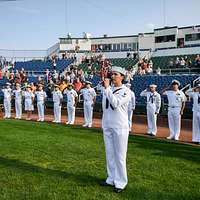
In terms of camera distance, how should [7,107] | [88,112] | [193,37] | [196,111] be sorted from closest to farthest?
[196,111]
[88,112]
[7,107]
[193,37]

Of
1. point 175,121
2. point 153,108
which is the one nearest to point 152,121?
point 153,108

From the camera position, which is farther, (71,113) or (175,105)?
(71,113)

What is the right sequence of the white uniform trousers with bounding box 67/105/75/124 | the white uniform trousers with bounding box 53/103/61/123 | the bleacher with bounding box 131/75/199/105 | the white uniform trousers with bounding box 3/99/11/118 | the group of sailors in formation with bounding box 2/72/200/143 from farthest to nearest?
the white uniform trousers with bounding box 3/99/11/118, the bleacher with bounding box 131/75/199/105, the white uniform trousers with bounding box 53/103/61/123, the white uniform trousers with bounding box 67/105/75/124, the group of sailors in formation with bounding box 2/72/200/143

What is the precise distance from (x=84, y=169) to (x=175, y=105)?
620 centimetres

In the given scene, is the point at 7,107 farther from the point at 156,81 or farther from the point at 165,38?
the point at 165,38

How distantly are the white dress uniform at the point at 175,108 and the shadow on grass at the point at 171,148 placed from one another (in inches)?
49.8

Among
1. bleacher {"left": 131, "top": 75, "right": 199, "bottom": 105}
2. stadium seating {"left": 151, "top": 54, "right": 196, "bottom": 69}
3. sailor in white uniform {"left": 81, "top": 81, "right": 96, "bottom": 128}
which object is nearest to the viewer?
sailor in white uniform {"left": 81, "top": 81, "right": 96, "bottom": 128}

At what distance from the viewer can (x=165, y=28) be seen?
124 feet

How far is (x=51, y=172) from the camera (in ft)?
27.3

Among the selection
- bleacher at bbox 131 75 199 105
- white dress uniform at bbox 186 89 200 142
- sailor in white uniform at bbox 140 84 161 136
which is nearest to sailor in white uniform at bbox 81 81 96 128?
sailor in white uniform at bbox 140 84 161 136

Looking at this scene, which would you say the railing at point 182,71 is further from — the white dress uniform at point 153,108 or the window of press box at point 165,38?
the white dress uniform at point 153,108

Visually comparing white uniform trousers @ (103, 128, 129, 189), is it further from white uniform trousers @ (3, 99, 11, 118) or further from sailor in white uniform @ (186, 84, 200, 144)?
white uniform trousers @ (3, 99, 11, 118)

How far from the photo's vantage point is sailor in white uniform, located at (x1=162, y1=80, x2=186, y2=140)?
1384 centimetres

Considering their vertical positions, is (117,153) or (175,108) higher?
(175,108)
